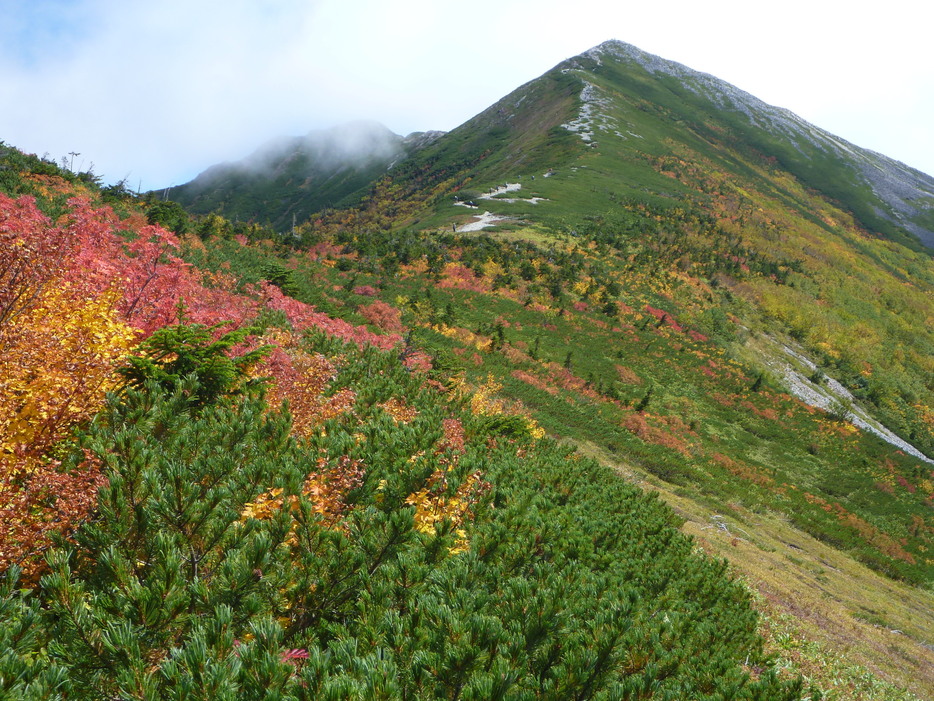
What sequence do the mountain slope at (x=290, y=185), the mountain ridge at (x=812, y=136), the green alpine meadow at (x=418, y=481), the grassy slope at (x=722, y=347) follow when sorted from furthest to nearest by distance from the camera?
the mountain slope at (x=290, y=185) < the mountain ridge at (x=812, y=136) < the grassy slope at (x=722, y=347) < the green alpine meadow at (x=418, y=481)

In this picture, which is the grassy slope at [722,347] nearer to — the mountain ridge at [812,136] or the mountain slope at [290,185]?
the mountain ridge at [812,136]

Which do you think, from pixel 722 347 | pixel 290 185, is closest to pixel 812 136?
pixel 722 347

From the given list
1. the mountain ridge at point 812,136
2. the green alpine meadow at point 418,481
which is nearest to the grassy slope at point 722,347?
the green alpine meadow at point 418,481

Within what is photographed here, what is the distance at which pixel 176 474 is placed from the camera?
10.6ft

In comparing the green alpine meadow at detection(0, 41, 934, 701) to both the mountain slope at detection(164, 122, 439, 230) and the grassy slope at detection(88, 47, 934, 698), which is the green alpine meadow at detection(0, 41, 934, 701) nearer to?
the grassy slope at detection(88, 47, 934, 698)

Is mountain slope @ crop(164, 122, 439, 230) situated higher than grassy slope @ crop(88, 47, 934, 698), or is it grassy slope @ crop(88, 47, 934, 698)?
mountain slope @ crop(164, 122, 439, 230)

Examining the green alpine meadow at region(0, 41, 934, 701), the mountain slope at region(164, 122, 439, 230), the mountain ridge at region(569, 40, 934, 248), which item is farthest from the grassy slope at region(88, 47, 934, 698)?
the mountain slope at region(164, 122, 439, 230)

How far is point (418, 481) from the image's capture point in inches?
218

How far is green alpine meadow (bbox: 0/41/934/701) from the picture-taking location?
2.64m

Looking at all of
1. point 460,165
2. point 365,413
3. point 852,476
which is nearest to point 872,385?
point 852,476

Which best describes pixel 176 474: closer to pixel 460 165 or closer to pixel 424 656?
pixel 424 656

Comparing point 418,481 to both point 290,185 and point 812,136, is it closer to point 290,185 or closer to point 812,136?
point 812,136

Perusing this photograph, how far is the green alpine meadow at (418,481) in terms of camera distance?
264cm

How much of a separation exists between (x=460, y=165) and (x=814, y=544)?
102 metres
